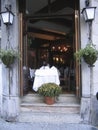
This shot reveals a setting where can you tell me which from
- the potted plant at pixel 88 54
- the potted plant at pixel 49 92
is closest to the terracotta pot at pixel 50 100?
the potted plant at pixel 49 92

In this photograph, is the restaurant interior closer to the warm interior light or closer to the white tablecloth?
the white tablecloth

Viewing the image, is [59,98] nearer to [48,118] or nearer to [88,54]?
[48,118]

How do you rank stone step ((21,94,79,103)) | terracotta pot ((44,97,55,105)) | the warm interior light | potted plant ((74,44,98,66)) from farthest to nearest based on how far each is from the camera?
1. stone step ((21,94,79,103))
2. terracotta pot ((44,97,55,105))
3. the warm interior light
4. potted plant ((74,44,98,66))

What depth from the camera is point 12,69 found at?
9.44 m

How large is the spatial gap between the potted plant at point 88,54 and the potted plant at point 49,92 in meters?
1.28

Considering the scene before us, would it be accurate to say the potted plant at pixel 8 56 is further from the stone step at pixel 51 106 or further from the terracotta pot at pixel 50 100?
the terracotta pot at pixel 50 100

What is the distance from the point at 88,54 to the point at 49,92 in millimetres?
1756

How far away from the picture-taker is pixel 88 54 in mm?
8547

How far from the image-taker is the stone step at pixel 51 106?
9.28 metres

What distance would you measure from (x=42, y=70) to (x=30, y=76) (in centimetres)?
82

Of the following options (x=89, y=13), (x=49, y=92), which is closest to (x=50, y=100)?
(x=49, y=92)

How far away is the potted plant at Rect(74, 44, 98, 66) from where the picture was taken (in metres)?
8.52

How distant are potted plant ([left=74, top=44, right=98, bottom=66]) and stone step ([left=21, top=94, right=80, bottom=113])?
1.52 meters

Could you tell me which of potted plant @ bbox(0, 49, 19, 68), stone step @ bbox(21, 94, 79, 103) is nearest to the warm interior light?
potted plant @ bbox(0, 49, 19, 68)
